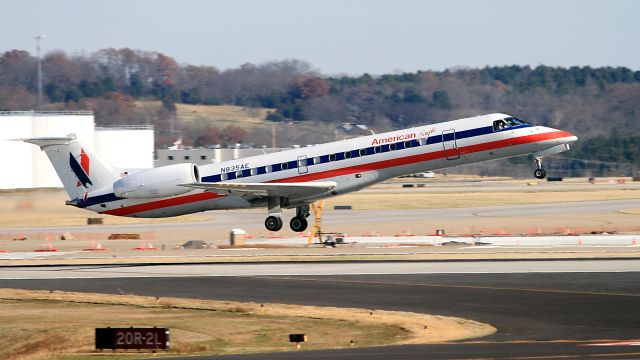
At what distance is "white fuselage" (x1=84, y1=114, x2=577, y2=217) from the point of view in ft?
153

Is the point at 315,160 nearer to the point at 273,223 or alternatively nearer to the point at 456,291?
the point at 273,223

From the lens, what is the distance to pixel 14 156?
113m

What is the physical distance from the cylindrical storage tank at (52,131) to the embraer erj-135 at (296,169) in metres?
64.0

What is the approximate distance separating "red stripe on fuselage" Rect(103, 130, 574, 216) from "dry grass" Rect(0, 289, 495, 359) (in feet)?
39.5

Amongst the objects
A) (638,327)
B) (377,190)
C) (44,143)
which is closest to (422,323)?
(638,327)

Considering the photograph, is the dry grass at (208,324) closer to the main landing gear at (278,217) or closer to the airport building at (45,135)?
the main landing gear at (278,217)

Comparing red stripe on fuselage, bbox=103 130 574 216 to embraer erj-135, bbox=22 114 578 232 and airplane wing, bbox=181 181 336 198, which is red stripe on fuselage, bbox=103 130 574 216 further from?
airplane wing, bbox=181 181 336 198

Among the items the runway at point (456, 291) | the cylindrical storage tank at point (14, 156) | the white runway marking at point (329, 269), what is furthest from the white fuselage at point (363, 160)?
the cylindrical storage tank at point (14, 156)

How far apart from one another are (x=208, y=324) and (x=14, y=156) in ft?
280

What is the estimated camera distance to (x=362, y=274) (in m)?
45.8

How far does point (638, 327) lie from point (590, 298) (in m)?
6.46

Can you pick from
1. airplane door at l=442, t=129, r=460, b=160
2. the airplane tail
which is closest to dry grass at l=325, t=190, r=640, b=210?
the airplane tail

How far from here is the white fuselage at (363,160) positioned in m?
46.8

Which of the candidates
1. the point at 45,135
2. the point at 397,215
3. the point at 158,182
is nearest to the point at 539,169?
the point at 158,182
